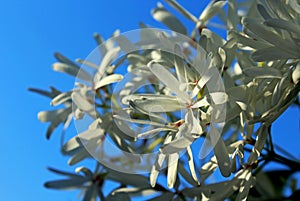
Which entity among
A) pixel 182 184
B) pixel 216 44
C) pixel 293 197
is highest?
pixel 216 44

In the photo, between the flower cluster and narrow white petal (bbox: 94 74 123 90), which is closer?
the flower cluster

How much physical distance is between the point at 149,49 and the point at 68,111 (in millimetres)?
201

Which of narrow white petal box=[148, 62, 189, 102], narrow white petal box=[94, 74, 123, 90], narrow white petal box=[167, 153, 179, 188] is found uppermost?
narrow white petal box=[94, 74, 123, 90]

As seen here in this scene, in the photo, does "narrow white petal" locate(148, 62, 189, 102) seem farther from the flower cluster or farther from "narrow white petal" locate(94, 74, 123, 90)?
"narrow white petal" locate(94, 74, 123, 90)

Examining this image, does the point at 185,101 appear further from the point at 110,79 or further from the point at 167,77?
the point at 110,79

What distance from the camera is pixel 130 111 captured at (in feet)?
2.46

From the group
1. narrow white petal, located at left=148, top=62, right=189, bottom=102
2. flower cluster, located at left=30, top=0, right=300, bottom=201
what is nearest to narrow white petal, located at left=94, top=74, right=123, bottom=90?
flower cluster, located at left=30, top=0, right=300, bottom=201

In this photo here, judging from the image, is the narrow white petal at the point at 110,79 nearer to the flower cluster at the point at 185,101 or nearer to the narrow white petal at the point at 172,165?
the flower cluster at the point at 185,101

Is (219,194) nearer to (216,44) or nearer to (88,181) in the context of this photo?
(216,44)

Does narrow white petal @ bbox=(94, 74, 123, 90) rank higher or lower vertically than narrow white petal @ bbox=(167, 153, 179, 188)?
higher

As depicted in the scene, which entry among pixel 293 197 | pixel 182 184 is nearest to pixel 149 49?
pixel 182 184

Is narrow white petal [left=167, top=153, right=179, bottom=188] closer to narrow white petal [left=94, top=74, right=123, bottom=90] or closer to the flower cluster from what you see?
the flower cluster

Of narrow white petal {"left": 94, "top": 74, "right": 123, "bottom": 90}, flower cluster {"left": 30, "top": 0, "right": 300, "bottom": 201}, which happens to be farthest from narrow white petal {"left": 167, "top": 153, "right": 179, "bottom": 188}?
narrow white petal {"left": 94, "top": 74, "right": 123, "bottom": 90}

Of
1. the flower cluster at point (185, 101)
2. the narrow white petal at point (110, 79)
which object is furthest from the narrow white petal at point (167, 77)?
the narrow white petal at point (110, 79)
